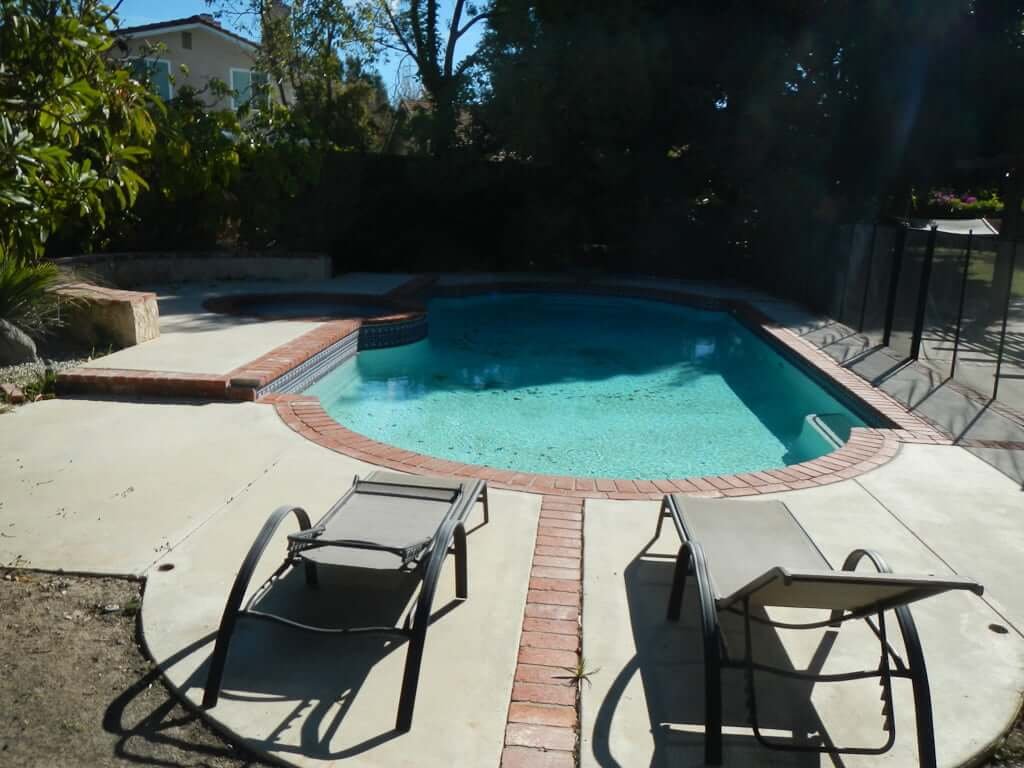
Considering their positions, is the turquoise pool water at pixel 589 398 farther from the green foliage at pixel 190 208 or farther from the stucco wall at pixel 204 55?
the stucco wall at pixel 204 55

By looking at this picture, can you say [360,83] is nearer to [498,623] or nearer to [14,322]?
[14,322]

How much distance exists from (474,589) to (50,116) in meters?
2.64

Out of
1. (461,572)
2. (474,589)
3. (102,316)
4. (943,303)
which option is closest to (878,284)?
(943,303)

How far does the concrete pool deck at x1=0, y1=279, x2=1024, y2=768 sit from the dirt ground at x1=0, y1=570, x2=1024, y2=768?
10 centimetres

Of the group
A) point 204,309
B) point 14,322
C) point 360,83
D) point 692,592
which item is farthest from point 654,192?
point 692,592

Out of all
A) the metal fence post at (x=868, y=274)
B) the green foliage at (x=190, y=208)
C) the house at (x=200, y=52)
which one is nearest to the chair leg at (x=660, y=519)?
the metal fence post at (x=868, y=274)

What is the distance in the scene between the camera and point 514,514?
4566 millimetres

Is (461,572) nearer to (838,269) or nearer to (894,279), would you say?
(894,279)

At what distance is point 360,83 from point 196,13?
8.49 metres

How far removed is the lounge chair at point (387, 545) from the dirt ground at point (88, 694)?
0.69 ft

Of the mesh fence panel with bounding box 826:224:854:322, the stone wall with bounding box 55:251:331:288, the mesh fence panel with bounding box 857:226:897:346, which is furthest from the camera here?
the stone wall with bounding box 55:251:331:288

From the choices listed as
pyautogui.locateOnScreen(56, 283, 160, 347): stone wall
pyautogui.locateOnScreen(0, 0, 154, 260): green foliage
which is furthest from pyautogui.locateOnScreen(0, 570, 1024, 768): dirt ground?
pyautogui.locateOnScreen(56, 283, 160, 347): stone wall

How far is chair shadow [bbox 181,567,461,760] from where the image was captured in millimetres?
2693

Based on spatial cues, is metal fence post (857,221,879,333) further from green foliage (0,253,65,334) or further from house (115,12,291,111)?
house (115,12,291,111)
